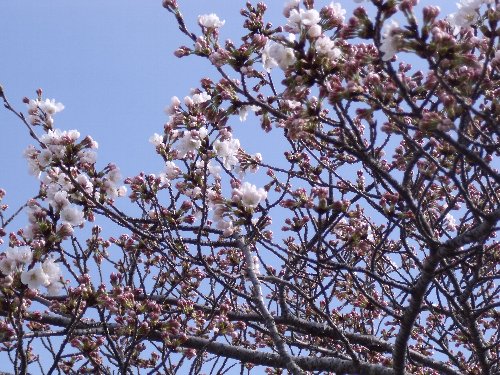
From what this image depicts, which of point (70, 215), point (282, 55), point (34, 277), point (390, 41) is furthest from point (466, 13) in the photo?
point (34, 277)

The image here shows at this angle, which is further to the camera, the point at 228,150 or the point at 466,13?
the point at 228,150

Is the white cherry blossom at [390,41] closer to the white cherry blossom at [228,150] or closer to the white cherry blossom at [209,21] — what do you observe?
the white cherry blossom at [209,21]

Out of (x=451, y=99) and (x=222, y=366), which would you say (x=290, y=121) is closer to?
(x=451, y=99)

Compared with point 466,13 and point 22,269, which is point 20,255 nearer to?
point 22,269

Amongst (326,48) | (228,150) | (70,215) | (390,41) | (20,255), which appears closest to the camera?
(390,41)

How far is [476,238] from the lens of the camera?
2.74 metres

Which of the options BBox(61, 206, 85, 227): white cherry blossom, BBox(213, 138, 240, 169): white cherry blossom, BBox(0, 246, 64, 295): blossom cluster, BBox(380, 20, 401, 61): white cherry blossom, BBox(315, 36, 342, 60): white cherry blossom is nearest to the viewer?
BBox(380, 20, 401, 61): white cherry blossom

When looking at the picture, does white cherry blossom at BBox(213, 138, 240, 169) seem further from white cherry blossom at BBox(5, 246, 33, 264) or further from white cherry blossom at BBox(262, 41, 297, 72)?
white cherry blossom at BBox(5, 246, 33, 264)

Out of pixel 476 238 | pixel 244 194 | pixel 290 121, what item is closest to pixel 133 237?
pixel 244 194

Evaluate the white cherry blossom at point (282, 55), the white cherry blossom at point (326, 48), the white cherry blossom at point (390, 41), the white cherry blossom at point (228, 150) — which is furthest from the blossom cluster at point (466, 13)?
the white cherry blossom at point (228, 150)

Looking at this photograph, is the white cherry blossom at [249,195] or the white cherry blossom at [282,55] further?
the white cherry blossom at [249,195]

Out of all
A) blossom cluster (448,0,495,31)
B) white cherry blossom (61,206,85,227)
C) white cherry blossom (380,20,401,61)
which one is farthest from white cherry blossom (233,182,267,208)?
blossom cluster (448,0,495,31)

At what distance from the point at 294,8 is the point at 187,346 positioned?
9.03 feet

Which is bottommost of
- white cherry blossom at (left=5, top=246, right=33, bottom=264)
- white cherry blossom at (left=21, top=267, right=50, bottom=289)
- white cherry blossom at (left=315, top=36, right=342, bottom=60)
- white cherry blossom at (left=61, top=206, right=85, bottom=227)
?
white cherry blossom at (left=21, top=267, right=50, bottom=289)
